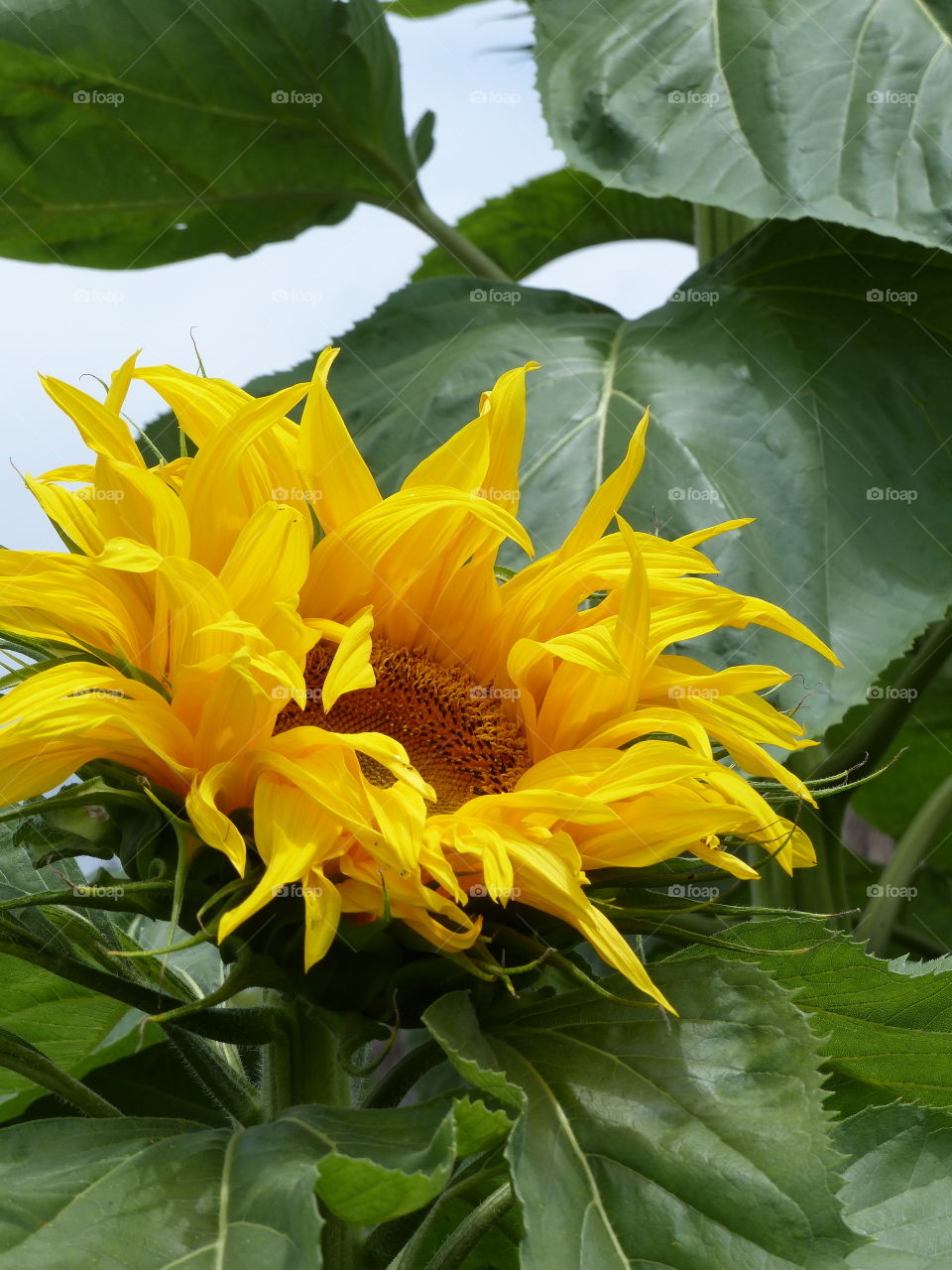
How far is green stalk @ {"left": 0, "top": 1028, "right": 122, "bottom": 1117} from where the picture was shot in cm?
37

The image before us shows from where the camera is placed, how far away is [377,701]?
0.46 m

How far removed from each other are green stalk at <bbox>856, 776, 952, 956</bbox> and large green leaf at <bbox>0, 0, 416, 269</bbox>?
0.51m

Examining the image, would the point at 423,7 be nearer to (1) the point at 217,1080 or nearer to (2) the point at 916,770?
(2) the point at 916,770

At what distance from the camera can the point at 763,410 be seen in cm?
74

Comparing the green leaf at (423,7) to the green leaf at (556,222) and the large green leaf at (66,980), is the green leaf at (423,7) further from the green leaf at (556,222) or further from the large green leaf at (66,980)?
the large green leaf at (66,980)

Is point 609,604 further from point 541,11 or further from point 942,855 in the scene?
point 942,855

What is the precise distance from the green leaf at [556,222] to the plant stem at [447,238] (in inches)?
4.4

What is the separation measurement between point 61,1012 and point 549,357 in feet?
1.41

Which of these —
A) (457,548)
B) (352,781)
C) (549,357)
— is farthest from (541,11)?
(352,781)

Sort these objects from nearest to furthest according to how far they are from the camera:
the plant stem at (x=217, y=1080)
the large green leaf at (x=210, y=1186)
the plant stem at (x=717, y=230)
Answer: the large green leaf at (x=210, y=1186) → the plant stem at (x=217, y=1080) → the plant stem at (x=717, y=230)

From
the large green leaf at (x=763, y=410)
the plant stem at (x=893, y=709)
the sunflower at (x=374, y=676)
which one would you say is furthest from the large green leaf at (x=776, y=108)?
the sunflower at (x=374, y=676)

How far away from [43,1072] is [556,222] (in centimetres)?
87

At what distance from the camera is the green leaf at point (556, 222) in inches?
40.7

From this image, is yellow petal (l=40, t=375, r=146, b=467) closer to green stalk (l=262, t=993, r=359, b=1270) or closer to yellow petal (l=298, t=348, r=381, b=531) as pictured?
yellow petal (l=298, t=348, r=381, b=531)
